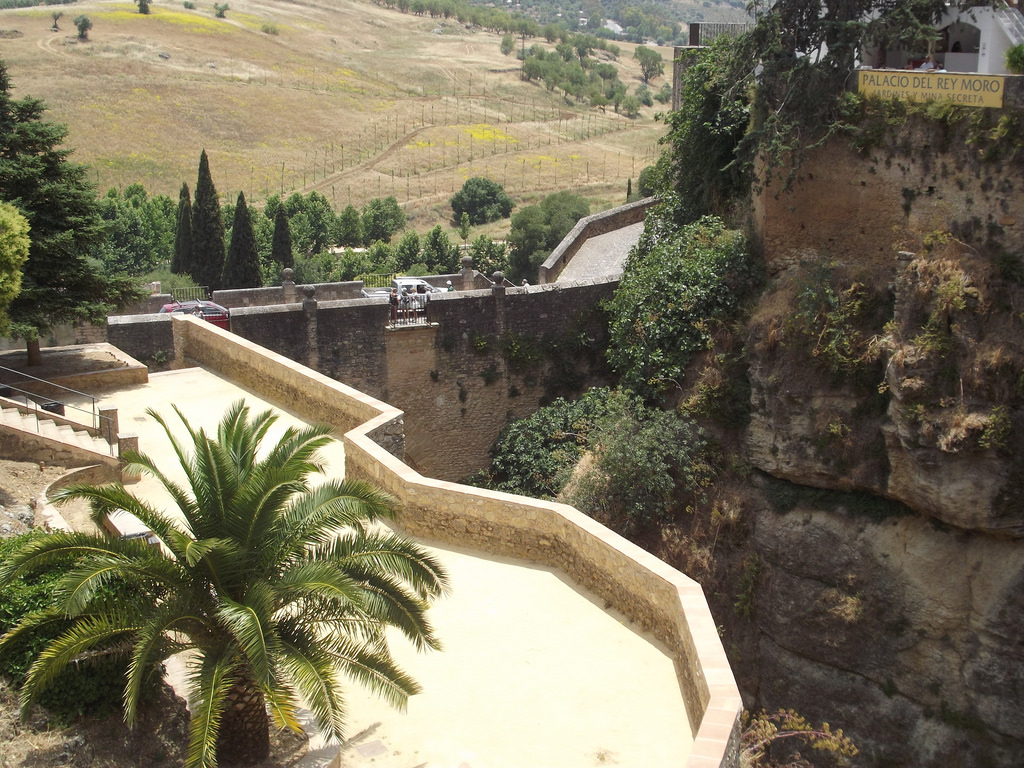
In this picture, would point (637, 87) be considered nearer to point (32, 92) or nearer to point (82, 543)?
point (32, 92)

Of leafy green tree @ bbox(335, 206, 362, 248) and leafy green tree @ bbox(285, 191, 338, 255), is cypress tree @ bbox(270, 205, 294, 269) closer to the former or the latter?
leafy green tree @ bbox(285, 191, 338, 255)

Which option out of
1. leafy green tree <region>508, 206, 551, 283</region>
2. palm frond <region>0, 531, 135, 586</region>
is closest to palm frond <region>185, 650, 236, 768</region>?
palm frond <region>0, 531, 135, 586</region>

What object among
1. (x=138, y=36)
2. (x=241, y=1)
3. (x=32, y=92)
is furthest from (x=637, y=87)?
(x=32, y=92)

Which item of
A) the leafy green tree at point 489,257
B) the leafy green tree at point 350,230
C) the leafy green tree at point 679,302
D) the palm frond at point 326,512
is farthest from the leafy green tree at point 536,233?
the palm frond at point 326,512

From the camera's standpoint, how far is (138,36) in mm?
84500

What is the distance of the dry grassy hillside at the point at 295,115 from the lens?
64375 mm

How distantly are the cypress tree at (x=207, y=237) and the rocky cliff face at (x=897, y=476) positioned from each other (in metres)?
23.5

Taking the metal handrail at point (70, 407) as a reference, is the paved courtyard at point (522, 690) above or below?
below

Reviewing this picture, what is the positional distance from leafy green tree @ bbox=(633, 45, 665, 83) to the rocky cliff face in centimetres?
11480

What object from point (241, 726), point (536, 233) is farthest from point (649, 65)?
point (241, 726)

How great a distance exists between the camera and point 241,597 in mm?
7316

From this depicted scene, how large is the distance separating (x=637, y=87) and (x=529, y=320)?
104 m

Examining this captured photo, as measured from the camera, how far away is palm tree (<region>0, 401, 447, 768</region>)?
6586 mm

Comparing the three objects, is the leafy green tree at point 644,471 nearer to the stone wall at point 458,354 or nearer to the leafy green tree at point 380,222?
the stone wall at point 458,354
